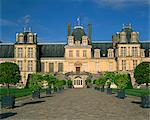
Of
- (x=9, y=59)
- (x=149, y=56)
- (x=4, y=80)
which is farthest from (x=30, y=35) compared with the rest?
(x=4, y=80)

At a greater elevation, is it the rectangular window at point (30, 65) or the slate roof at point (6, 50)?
the slate roof at point (6, 50)

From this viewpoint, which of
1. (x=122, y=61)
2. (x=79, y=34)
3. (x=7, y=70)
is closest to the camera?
(x=7, y=70)

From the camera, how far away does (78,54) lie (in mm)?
67250

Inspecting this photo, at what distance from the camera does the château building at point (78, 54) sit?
64.2 metres

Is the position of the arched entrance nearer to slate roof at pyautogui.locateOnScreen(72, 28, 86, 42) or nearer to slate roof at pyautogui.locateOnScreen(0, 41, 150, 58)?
slate roof at pyautogui.locateOnScreen(0, 41, 150, 58)

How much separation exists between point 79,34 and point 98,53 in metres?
6.12

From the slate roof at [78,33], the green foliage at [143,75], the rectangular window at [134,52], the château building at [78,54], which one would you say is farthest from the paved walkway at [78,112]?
the slate roof at [78,33]

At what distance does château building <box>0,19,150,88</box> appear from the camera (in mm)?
64250

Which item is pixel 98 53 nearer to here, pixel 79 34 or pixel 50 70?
pixel 79 34

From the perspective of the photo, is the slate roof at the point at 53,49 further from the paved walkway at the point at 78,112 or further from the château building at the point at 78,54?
the paved walkway at the point at 78,112

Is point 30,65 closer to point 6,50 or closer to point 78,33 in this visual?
point 6,50

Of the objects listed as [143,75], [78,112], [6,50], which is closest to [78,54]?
[6,50]

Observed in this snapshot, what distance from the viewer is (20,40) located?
64938 mm

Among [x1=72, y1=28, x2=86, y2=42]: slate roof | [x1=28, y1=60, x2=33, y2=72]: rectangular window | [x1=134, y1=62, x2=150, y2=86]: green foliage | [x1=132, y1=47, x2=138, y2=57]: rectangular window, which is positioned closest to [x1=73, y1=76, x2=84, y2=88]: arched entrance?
[x1=72, y1=28, x2=86, y2=42]: slate roof
